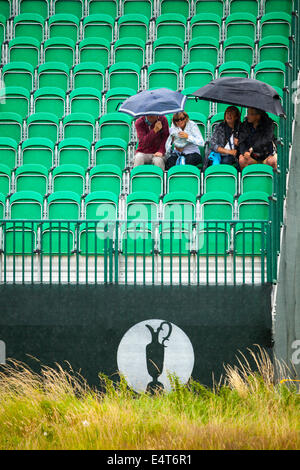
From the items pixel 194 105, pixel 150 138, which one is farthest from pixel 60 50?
pixel 150 138

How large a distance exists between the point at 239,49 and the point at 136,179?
3.93 metres

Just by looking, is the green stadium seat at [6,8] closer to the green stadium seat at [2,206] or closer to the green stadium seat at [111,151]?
the green stadium seat at [111,151]

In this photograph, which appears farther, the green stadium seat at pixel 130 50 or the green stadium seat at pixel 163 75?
the green stadium seat at pixel 130 50

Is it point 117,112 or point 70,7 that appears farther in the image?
point 70,7

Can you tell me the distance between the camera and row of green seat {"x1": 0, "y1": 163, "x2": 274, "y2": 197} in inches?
399

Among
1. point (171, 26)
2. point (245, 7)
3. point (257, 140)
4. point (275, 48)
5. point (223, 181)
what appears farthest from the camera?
point (171, 26)

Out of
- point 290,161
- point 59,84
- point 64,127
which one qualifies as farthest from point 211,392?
point 59,84

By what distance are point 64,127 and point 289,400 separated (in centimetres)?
614

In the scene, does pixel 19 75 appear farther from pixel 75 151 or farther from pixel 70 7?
pixel 75 151

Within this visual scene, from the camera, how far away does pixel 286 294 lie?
8438 millimetres

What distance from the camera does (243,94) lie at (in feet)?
34.2

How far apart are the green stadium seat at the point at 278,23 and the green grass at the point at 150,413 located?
6.90 m

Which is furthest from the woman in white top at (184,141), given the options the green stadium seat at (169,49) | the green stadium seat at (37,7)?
the green stadium seat at (37,7)

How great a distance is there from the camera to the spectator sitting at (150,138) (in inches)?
427
